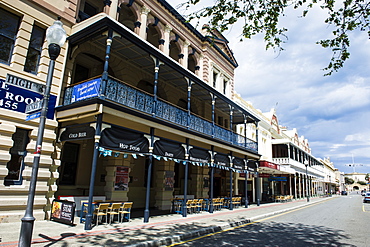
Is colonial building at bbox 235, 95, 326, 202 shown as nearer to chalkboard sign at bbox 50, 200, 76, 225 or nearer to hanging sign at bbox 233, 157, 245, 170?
hanging sign at bbox 233, 157, 245, 170

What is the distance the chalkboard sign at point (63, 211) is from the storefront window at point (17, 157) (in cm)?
165

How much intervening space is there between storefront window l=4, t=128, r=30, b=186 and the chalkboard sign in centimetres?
165

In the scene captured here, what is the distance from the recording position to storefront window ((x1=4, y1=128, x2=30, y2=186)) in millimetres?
9547

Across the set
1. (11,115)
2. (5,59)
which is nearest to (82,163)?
(11,115)

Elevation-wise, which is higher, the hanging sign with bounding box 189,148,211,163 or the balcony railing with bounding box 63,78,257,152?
the balcony railing with bounding box 63,78,257,152

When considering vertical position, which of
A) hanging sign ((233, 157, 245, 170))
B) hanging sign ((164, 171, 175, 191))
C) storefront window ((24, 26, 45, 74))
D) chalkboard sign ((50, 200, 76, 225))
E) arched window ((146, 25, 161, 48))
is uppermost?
arched window ((146, 25, 161, 48))

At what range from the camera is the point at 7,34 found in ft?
32.8

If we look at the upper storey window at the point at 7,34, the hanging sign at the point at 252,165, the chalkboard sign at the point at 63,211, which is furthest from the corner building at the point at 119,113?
the chalkboard sign at the point at 63,211

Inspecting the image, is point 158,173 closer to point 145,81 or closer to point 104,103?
point 145,81

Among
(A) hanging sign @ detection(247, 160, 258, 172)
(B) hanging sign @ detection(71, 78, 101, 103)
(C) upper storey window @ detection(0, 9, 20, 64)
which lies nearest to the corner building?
(B) hanging sign @ detection(71, 78, 101, 103)

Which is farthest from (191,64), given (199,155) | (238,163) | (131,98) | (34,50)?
(34,50)

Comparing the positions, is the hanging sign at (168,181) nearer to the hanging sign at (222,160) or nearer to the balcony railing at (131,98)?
the hanging sign at (222,160)

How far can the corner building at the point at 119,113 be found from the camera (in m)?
9.99

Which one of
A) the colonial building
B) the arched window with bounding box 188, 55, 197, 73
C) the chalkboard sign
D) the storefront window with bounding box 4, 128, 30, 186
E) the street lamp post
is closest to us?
the street lamp post
